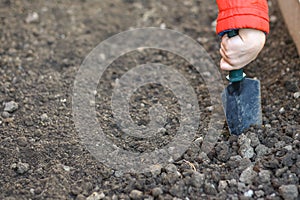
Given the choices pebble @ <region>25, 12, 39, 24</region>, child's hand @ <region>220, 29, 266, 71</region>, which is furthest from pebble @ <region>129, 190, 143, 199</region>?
pebble @ <region>25, 12, 39, 24</region>

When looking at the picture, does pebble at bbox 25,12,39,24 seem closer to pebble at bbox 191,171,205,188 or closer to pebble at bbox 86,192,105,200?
pebble at bbox 86,192,105,200

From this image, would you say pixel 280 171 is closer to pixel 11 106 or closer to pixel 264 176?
pixel 264 176

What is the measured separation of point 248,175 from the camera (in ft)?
5.53

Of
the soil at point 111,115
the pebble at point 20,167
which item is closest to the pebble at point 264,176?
the soil at point 111,115

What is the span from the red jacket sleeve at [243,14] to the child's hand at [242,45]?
0.09 feet

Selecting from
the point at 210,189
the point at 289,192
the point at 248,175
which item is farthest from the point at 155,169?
the point at 289,192

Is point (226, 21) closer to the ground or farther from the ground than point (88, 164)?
farther from the ground

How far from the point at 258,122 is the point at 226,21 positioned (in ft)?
1.50

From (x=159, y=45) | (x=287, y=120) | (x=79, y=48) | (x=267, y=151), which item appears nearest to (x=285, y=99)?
(x=287, y=120)

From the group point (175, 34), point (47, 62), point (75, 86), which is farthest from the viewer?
point (175, 34)

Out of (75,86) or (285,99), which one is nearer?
(285,99)

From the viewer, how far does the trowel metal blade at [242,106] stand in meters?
1.84

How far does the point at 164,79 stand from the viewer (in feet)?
7.34

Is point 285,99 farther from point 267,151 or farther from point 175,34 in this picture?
point 175,34
